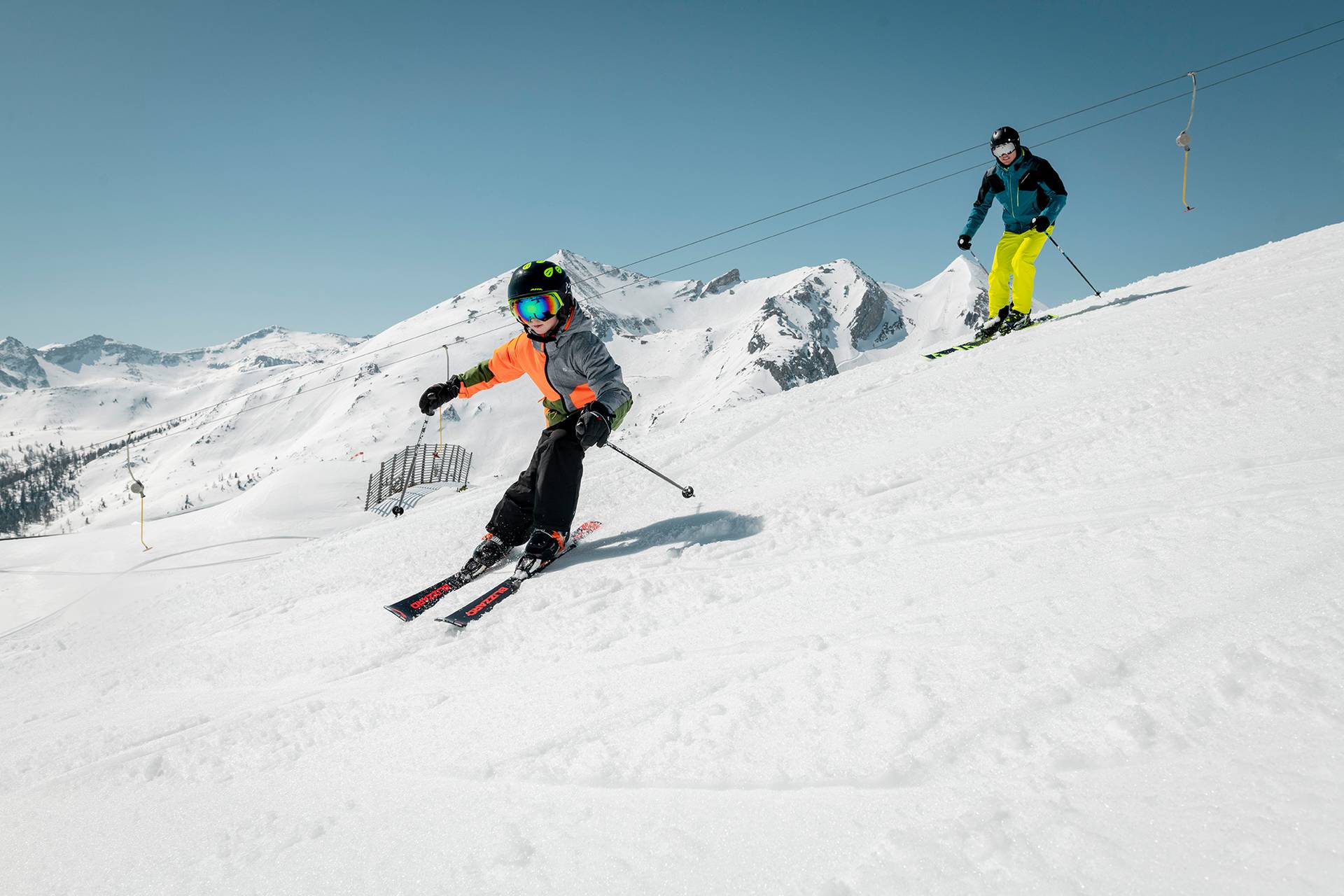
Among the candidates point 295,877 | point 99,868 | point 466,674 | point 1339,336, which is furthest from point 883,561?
point 1339,336

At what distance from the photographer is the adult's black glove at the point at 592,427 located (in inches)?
166

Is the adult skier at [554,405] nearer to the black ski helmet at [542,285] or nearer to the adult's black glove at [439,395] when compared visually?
the black ski helmet at [542,285]

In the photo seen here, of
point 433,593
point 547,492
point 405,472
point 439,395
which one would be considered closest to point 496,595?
point 433,593

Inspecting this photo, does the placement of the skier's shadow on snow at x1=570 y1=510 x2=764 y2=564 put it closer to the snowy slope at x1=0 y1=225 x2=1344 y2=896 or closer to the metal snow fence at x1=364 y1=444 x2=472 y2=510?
the snowy slope at x1=0 y1=225 x2=1344 y2=896

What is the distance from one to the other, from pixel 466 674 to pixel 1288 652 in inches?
117

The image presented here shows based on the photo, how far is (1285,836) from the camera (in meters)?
1.34

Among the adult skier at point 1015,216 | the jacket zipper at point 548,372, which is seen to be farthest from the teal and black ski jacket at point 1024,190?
the jacket zipper at point 548,372

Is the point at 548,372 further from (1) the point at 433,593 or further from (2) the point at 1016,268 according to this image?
(2) the point at 1016,268

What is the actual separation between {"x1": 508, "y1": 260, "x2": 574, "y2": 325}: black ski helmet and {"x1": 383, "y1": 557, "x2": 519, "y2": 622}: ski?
6.00ft

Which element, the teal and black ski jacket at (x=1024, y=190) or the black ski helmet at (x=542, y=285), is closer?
the black ski helmet at (x=542, y=285)

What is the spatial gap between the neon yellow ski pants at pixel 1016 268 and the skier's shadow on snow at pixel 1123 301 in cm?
60

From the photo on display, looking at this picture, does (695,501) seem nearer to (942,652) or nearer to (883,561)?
(883,561)

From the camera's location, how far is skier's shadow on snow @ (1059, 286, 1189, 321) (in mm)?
8078

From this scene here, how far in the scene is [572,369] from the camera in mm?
4719
